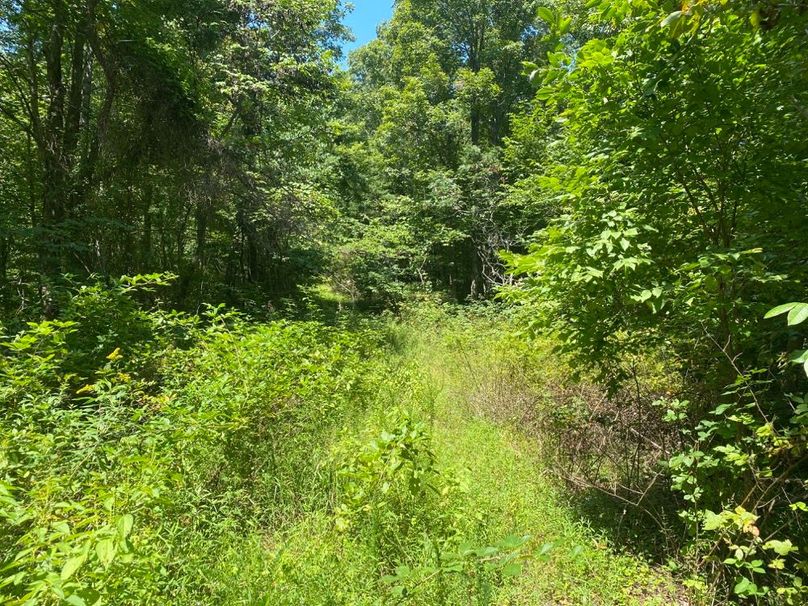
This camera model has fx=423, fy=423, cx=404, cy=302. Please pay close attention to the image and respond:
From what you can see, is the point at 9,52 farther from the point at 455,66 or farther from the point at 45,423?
the point at 455,66

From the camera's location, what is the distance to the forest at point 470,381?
2119 millimetres

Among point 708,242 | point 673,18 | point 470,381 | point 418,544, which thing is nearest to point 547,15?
point 673,18

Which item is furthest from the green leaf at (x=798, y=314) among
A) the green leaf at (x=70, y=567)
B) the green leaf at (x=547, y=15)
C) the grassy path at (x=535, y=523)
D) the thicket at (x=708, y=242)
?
the green leaf at (x=70, y=567)

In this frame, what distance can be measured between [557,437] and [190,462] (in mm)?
3339

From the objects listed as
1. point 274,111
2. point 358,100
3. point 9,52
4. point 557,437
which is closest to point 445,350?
point 557,437

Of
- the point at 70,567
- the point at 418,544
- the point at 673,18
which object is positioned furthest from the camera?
the point at 418,544

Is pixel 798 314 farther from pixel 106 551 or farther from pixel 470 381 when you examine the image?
pixel 470 381

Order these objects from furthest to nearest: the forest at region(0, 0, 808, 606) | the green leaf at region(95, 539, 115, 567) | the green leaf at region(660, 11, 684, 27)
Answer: the forest at region(0, 0, 808, 606), the green leaf at region(660, 11, 684, 27), the green leaf at region(95, 539, 115, 567)

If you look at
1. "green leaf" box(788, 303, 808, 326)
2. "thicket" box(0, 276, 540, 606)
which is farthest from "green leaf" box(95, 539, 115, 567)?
"green leaf" box(788, 303, 808, 326)

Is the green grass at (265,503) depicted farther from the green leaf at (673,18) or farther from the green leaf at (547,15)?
the green leaf at (547,15)

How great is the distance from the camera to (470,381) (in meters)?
6.12

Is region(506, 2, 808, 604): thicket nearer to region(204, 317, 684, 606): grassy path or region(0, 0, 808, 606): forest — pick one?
region(0, 0, 808, 606): forest

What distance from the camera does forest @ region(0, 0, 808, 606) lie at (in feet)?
6.95

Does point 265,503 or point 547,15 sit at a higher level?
point 547,15
